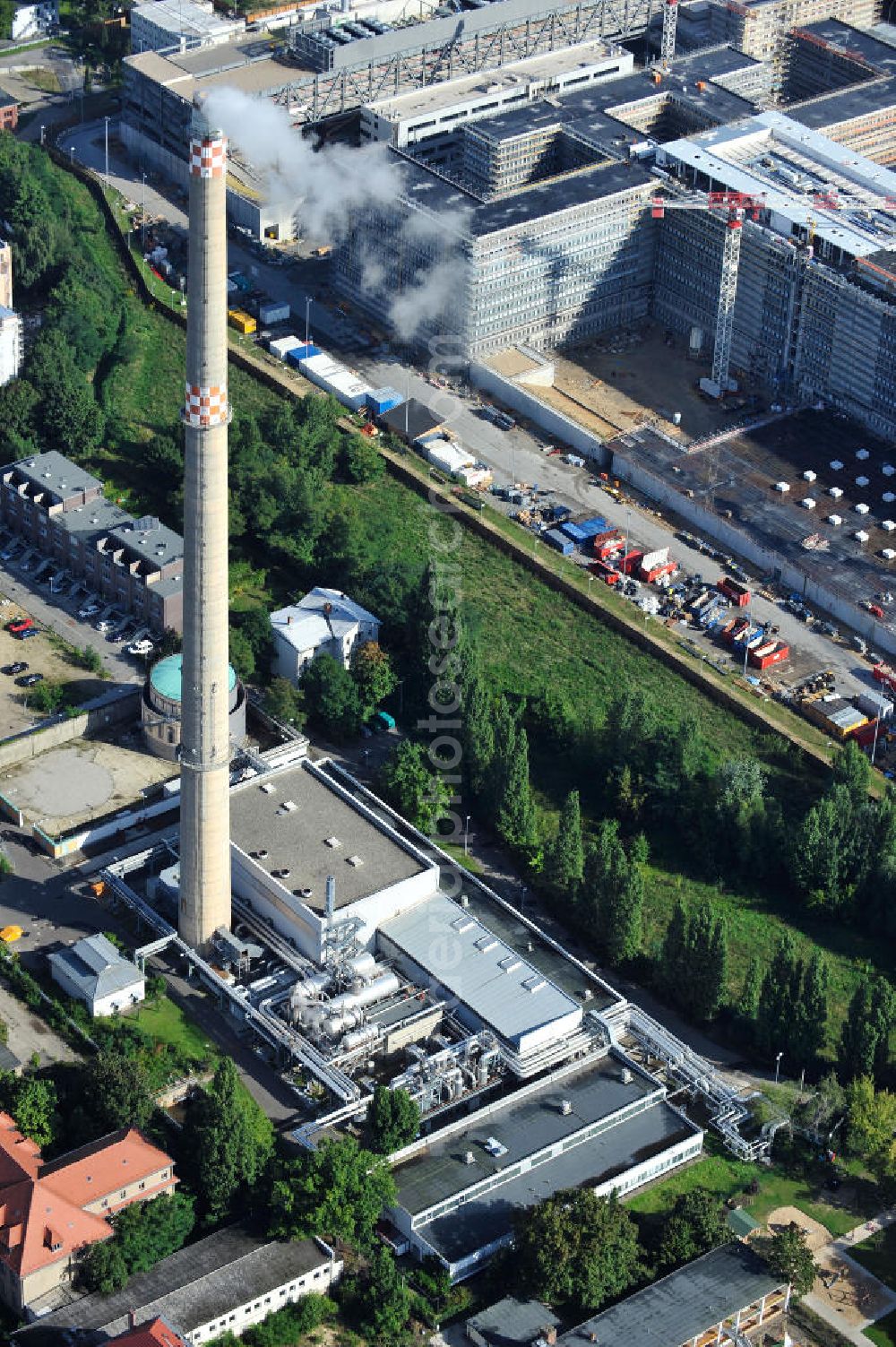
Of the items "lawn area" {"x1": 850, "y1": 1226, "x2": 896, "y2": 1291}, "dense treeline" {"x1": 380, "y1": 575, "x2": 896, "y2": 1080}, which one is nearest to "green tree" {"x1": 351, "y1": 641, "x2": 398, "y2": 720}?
"dense treeline" {"x1": 380, "y1": 575, "x2": 896, "y2": 1080}

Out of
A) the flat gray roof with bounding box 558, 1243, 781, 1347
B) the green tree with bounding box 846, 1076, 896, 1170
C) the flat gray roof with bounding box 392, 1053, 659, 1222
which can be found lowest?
the flat gray roof with bounding box 558, 1243, 781, 1347

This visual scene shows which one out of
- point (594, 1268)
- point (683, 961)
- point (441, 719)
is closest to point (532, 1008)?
point (683, 961)

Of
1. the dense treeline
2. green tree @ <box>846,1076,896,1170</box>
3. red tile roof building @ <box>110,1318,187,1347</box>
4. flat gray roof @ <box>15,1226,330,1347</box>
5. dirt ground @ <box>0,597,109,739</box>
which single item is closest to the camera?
red tile roof building @ <box>110,1318,187,1347</box>

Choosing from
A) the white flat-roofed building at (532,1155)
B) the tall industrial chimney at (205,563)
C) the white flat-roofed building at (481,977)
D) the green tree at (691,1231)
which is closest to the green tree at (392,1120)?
the white flat-roofed building at (532,1155)

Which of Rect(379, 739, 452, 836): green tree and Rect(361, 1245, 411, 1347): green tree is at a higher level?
Rect(379, 739, 452, 836): green tree

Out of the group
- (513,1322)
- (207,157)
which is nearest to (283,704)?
(207,157)

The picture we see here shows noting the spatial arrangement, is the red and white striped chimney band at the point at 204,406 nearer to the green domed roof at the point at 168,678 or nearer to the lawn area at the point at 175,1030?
the green domed roof at the point at 168,678

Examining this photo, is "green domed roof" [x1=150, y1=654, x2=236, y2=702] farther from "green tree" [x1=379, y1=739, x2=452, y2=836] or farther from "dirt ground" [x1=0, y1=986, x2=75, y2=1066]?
"dirt ground" [x1=0, y1=986, x2=75, y2=1066]
